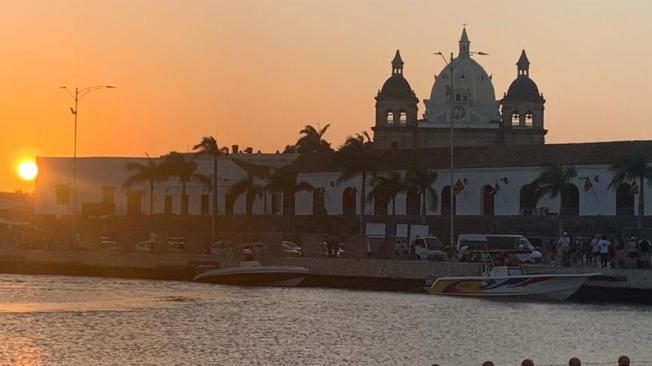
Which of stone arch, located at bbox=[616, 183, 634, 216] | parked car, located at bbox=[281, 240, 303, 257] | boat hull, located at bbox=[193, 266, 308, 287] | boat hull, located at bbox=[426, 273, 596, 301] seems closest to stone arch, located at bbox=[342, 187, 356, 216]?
stone arch, located at bbox=[616, 183, 634, 216]

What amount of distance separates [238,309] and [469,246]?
23836mm

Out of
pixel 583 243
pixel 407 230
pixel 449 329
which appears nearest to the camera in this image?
pixel 449 329

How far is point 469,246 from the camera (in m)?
87.1

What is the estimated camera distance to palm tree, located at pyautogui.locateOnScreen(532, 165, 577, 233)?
10538cm

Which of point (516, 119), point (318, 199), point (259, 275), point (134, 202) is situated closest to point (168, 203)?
point (134, 202)

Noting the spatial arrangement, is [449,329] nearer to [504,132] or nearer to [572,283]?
[572,283]

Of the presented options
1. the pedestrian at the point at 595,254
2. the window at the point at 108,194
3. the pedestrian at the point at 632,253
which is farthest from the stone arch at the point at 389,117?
the pedestrian at the point at 632,253

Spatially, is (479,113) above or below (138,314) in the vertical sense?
above

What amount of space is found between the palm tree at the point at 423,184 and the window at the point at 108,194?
34108 millimetres

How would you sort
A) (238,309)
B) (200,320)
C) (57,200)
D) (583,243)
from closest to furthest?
(200,320) → (238,309) → (583,243) → (57,200)

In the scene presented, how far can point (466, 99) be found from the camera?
175 metres

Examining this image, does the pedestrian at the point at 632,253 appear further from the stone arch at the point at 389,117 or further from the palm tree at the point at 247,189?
the stone arch at the point at 389,117

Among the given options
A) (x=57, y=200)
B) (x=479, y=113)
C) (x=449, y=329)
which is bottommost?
(x=449, y=329)

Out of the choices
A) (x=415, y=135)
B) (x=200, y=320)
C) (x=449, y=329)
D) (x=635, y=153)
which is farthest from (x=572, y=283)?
(x=415, y=135)
